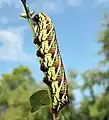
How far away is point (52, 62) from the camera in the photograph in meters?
0.74

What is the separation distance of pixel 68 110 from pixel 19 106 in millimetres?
4532

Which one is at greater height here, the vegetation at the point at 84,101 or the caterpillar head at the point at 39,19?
the vegetation at the point at 84,101

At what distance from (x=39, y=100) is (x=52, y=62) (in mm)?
148

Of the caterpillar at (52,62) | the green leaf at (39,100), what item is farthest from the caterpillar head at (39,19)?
the green leaf at (39,100)

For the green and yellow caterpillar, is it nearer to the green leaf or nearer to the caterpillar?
the caterpillar

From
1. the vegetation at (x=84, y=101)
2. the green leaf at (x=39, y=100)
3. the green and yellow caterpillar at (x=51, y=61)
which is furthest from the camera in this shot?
the vegetation at (x=84, y=101)

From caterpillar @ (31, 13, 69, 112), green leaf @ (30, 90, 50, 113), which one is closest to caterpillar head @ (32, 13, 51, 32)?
caterpillar @ (31, 13, 69, 112)

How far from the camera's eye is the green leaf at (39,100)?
0.85m

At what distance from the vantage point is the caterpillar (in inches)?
28.4

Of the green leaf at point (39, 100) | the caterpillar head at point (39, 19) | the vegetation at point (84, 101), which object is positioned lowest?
the green leaf at point (39, 100)

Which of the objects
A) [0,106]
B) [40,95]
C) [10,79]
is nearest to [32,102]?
[40,95]

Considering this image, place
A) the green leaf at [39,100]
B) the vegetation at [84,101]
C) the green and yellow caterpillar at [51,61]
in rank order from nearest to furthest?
1. the green and yellow caterpillar at [51,61]
2. the green leaf at [39,100]
3. the vegetation at [84,101]

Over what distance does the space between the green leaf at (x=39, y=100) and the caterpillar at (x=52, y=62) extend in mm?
119

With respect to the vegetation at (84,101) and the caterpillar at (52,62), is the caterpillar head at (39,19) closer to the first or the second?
the caterpillar at (52,62)
